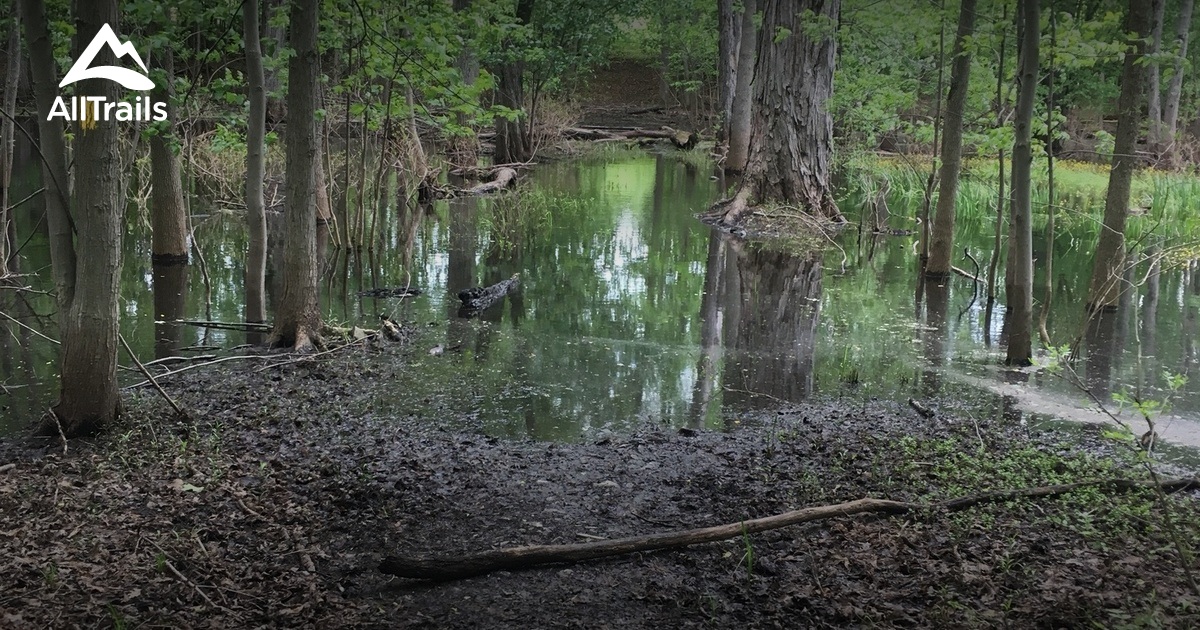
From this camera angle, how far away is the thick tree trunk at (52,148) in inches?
204

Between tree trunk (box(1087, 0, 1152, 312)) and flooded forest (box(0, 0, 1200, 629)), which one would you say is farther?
tree trunk (box(1087, 0, 1152, 312))

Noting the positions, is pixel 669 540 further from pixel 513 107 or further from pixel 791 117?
pixel 513 107

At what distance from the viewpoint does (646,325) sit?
9.69 metres

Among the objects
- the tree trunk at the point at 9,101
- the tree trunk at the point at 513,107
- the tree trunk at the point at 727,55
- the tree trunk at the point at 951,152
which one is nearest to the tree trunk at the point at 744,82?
the tree trunk at the point at 727,55

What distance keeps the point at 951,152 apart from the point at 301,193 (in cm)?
763

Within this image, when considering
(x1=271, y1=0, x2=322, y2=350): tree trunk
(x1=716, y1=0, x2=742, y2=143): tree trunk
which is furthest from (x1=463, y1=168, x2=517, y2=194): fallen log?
(x1=271, y1=0, x2=322, y2=350): tree trunk

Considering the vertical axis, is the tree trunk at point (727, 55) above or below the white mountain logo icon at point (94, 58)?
above

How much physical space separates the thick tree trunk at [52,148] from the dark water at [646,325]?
4.20ft

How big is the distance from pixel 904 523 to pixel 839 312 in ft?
20.2

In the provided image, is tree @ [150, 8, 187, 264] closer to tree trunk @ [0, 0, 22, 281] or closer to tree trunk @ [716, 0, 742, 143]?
tree trunk @ [0, 0, 22, 281]

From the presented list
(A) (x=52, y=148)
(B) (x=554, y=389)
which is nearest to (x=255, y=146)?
(A) (x=52, y=148)

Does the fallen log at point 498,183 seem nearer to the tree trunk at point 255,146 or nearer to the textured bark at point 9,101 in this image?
the textured bark at point 9,101

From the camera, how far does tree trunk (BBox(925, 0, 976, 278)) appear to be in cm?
1062

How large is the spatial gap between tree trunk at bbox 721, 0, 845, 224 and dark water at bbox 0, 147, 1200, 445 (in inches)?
58.7
